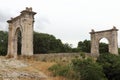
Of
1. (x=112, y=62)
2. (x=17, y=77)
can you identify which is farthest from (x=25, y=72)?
(x=112, y=62)

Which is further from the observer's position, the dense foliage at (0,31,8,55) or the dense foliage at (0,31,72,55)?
the dense foliage at (0,31,72,55)

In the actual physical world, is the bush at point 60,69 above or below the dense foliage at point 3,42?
below

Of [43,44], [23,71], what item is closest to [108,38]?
[43,44]

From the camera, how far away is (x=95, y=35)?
108 feet

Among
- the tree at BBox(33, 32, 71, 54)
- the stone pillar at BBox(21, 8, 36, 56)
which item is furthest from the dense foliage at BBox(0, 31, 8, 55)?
the stone pillar at BBox(21, 8, 36, 56)

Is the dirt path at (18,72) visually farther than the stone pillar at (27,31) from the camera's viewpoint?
No

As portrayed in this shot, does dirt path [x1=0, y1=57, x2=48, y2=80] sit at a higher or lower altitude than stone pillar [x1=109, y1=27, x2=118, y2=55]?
lower

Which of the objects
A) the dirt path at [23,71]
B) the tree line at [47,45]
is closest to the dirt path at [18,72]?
the dirt path at [23,71]

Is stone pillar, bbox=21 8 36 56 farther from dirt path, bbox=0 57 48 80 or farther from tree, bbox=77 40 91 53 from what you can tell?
tree, bbox=77 40 91 53

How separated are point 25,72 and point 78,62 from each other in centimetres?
368

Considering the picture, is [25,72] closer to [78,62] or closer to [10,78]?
[10,78]

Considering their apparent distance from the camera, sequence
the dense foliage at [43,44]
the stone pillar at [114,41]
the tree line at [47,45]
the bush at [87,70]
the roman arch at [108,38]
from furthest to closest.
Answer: the tree line at [47,45] → the dense foliage at [43,44] → the roman arch at [108,38] → the stone pillar at [114,41] → the bush at [87,70]

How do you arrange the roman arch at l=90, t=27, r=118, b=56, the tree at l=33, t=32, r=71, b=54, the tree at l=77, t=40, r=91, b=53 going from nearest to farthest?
the roman arch at l=90, t=27, r=118, b=56, the tree at l=33, t=32, r=71, b=54, the tree at l=77, t=40, r=91, b=53

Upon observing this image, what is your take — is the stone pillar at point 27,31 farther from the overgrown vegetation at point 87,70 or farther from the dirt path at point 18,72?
the overgrown vegetation at point 87,70
